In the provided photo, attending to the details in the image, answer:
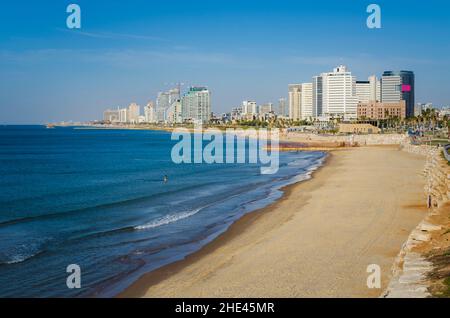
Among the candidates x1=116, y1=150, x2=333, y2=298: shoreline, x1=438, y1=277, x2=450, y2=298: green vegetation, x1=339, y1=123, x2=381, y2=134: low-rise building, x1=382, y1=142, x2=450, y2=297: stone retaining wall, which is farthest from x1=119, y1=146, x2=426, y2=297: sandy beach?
x1=339, y1=123, x2=381, y2=134: low-rise building

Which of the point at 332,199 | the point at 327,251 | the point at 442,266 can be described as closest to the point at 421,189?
the point at 332,199

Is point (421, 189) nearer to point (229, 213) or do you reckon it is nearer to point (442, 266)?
point (229, 213)

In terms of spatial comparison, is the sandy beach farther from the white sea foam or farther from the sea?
the white sea foam

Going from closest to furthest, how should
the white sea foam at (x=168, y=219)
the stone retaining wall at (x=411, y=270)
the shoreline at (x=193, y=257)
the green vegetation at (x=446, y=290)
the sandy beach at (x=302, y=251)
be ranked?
the green vegetation at (x=446, y=290)
the stone retaining wall at (x=411, y=270)
the sandy beach at (x=302, y=251)
the shoreline at (x=193, y=257)
the white sea foam at (x=168, y=219)

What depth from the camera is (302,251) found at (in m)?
15.6

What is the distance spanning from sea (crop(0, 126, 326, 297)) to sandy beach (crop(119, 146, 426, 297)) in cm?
108

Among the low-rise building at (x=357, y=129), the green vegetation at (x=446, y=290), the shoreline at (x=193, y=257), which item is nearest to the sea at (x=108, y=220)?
the shoreline at (x=193, y=257)

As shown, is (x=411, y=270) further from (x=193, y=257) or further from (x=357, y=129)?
(x=357, y=129)

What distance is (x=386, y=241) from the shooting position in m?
16.4

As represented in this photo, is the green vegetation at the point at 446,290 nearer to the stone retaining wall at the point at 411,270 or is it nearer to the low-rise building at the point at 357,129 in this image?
the stone retaining wall at the point at 411,270

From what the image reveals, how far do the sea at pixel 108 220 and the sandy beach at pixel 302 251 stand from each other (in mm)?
1075

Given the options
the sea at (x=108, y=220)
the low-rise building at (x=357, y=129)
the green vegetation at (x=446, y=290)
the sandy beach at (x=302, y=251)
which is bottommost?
the sea at (x=108, y=220)

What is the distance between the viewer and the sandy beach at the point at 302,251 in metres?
12.2

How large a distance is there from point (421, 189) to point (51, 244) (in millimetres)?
19932
